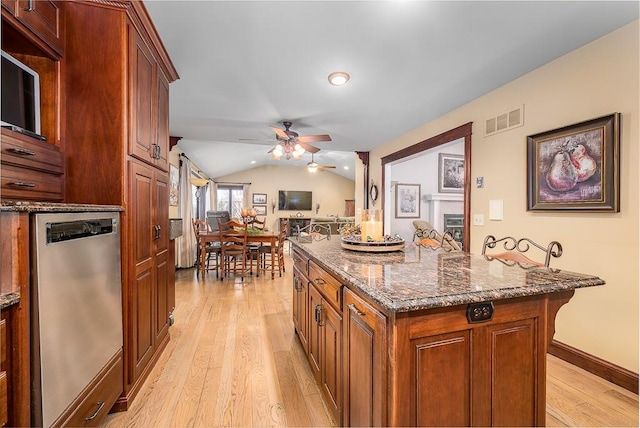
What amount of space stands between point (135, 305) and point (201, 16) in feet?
5.95

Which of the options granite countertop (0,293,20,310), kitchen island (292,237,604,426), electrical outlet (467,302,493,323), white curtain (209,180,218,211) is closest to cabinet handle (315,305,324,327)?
kitchen island (292,237,604,426)

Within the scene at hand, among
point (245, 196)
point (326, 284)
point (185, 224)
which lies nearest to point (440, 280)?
point (326, 284)

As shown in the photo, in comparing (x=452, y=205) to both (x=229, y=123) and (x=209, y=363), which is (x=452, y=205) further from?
(x=209, y=363)

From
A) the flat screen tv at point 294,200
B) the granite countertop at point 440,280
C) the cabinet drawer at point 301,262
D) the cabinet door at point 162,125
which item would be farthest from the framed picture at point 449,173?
the cabinet door at point 162,125

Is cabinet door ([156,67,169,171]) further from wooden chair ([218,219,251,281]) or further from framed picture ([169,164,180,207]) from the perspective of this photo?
framed picture ([169,164,180,207])

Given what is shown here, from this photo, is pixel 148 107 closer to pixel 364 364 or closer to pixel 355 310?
pixel 355 310

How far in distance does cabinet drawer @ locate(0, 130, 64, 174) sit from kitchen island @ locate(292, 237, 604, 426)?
58.7 inches

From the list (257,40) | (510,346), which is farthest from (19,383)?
(257,40)

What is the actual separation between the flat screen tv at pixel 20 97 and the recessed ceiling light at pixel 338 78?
6.43 ft

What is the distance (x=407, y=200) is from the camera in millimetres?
6527

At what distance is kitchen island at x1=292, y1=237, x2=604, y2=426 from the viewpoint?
0.89 meters

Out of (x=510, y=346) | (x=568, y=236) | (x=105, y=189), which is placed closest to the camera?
(x=510, y=346)

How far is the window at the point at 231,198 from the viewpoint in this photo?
34.2ft

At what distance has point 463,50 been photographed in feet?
6.86
